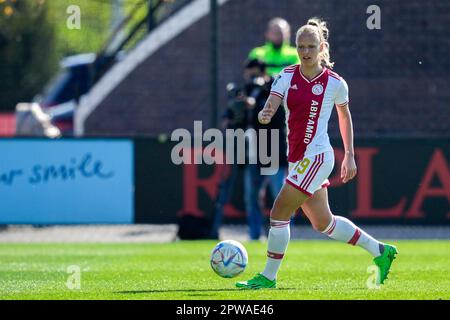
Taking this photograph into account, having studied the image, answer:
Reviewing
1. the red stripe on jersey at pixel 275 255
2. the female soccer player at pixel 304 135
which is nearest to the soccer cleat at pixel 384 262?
the female soccer player at pixel 304 135

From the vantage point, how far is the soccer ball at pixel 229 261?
9180 millimetres

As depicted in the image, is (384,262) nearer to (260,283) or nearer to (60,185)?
(260,283)

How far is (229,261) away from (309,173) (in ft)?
3.42

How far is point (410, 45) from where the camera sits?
19188mm

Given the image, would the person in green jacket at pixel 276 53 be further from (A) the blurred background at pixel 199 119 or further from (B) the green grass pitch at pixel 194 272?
(B) the green grass pitch at pixel 194 272

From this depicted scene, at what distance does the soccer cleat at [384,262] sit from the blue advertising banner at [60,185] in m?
7.32

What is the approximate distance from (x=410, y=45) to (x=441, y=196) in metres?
4.09

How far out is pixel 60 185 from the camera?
1592 cm

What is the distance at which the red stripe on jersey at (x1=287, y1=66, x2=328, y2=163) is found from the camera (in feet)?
28.9

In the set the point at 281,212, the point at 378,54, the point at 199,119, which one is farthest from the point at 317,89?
the point at 199,119

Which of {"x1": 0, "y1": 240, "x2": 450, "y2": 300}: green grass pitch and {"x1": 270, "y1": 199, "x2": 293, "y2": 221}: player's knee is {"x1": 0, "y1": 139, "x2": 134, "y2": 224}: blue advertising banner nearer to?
{"x1": 0, "y1": 240, "x2": 450, "y2": 300}: green grass pitch
